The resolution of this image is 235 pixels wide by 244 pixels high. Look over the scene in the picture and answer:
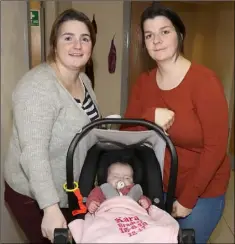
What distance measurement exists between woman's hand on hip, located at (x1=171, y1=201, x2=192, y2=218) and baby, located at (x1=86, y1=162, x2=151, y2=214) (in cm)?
13

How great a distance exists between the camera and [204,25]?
168cm

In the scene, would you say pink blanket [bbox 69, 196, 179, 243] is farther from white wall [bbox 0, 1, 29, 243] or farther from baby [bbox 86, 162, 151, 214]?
white wall [bbox 0, 1, 29, 243]

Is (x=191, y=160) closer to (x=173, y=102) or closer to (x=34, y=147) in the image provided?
(x=173, y=102)

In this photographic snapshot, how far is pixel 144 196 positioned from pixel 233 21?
138 cm

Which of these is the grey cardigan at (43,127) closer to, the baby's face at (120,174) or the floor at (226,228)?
the baby's face at (120,174)

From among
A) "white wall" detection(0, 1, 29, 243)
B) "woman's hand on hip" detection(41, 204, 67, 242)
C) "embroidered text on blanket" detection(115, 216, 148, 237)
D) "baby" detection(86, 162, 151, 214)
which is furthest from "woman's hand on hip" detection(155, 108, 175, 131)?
"white wall" detection(0, 1, 29, 243)

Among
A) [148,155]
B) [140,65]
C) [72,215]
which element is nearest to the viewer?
[72,215]

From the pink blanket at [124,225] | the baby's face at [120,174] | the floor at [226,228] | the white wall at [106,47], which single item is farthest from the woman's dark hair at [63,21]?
the floor at [226,228]

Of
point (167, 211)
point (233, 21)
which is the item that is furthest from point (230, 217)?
point (167, 211)

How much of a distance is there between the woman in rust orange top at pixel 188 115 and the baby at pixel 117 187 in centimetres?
15

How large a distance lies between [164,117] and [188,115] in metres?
0.09

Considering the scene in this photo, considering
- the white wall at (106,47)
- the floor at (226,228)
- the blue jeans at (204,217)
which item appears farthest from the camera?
the floor at (226,228)

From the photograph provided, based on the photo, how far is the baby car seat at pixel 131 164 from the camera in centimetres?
122

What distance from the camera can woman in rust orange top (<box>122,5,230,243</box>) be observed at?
1270 mm
